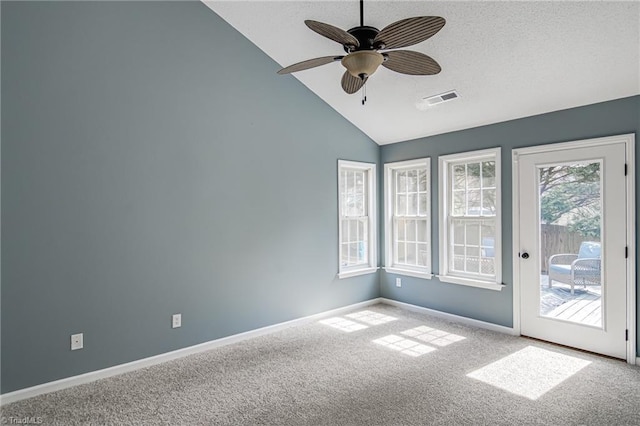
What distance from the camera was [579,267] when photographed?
3717mm

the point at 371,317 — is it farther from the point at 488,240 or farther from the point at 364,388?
the point at 364,388

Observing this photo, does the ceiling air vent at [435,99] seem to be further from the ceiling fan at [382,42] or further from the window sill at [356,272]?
the window sill at [356,272]

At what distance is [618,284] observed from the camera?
3.46 meters

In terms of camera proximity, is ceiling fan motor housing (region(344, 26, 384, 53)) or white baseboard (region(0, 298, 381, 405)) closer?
ceiling fan motor housing (region(344, 26, 384, 53))

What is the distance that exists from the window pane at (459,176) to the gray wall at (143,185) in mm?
1828

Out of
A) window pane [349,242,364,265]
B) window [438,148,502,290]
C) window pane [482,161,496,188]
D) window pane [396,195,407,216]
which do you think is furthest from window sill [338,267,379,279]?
window pane [482,161,496,188]

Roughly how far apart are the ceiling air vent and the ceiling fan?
5.29 feet

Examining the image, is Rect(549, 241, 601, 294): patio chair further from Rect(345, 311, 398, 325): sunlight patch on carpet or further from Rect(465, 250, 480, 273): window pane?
Rect(345, 311, 398, 325): sunlight patch on carpet

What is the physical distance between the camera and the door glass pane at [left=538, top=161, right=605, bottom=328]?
3.61 meters

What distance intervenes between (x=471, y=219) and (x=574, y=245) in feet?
3.81

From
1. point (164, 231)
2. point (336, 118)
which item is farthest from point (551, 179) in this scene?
point (164, 231)

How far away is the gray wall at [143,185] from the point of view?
A: 2854 millimetres

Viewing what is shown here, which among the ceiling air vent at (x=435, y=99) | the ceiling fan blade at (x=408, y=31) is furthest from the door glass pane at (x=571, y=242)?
the ceiling fan blade at (x=408, y=31)

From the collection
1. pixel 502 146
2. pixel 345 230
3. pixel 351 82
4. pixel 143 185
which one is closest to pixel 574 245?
pixel 502 146
